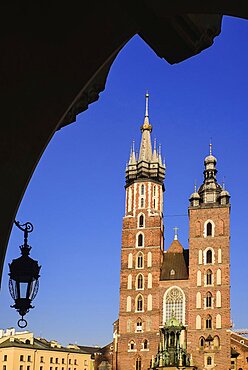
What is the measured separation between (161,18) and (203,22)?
0.69ft

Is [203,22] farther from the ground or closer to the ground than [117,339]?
closer to the ground

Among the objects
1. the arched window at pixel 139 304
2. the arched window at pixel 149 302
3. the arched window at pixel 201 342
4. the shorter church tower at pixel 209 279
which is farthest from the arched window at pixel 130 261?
the arched window at pixel 201 342

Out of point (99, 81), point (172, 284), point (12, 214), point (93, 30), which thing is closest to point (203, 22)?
point (93, 30)

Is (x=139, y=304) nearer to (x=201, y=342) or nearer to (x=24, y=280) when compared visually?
(x=201, y=342)

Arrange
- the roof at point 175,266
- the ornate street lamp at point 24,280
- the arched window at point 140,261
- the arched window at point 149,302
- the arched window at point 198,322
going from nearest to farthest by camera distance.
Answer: the ornate street lamp at point 24,280
the arched window at point 198,322
the arched window at point 149,302
the roof at point 175,266
the arched window at point 140,261

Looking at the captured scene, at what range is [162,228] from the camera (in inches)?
2579

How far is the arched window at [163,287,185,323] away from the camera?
5978cm

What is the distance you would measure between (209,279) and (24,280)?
56.7m

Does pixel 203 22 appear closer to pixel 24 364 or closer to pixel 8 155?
pixel 8 155

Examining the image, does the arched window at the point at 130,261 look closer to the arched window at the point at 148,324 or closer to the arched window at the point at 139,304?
the arched window at the point at 139,304

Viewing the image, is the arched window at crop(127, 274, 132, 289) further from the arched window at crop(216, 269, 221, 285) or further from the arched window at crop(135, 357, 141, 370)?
the arched window at crop(216, 269, 221, 285)

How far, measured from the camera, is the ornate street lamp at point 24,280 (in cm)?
456

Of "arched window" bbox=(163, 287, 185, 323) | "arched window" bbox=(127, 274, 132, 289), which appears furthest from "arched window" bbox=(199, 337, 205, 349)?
"arched window" bbox=(127, 274, 132, 289)

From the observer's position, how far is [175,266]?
62.8m
